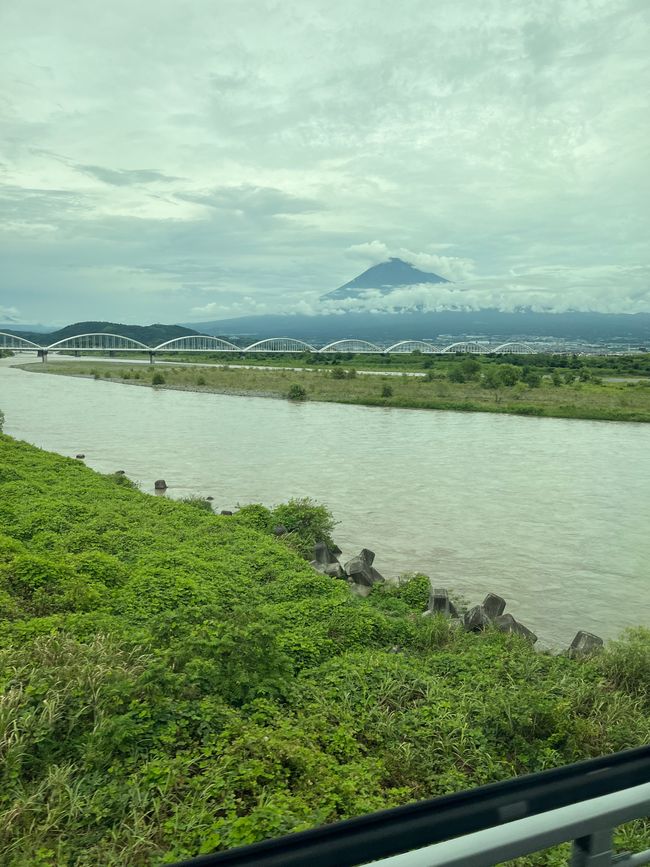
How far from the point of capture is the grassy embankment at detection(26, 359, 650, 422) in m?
40.6

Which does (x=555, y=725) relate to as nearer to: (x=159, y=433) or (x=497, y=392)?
(x=159, y=433)

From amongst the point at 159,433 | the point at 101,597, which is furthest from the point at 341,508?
the point at 159,433

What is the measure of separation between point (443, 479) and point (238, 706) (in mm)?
16041

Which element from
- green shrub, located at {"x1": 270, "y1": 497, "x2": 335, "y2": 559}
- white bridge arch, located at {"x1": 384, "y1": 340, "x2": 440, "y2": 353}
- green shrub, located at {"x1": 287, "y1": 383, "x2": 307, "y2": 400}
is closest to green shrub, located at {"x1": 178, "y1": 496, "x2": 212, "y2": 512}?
green shrub, located at {"x1": 270, "y1": 497, "x2": 335, "y2": 559}

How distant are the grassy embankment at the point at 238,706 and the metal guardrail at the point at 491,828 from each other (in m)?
0.91

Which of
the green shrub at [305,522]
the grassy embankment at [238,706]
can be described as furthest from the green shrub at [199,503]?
the grassy embankment at [238,706]

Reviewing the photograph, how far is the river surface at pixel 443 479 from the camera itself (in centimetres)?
1215

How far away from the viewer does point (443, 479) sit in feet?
68.3

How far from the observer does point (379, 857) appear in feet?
3.97

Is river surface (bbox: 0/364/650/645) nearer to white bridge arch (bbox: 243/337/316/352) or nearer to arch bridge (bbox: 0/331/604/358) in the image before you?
arch bridge (bbox: 0/331/604/358)

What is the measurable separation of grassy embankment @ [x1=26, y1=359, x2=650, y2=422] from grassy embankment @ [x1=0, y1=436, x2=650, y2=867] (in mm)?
33276

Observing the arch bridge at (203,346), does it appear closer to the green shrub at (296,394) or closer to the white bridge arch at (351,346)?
the white bridge arch at (351,346)

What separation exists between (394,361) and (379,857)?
91.4 meters

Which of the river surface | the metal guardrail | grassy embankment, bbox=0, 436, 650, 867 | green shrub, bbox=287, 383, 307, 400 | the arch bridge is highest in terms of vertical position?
the arch bridge
